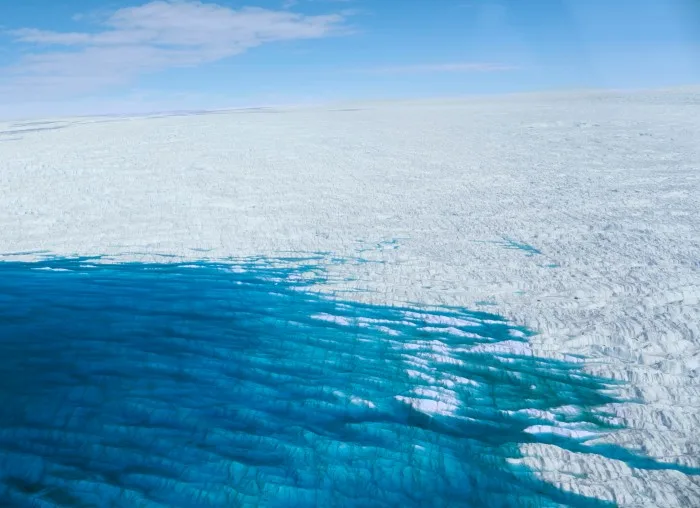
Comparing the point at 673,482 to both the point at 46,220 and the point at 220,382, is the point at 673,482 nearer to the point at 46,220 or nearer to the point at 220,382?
the point at 220,382

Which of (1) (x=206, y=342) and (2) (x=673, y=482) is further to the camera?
(1) (x=206, y=342)

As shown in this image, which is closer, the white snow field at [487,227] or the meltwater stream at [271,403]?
the meltwater stream at [271,403]

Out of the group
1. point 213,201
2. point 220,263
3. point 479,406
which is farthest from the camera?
point 213,201

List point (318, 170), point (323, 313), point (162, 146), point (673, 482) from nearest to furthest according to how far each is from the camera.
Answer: point (673, 482) < point (323, 313) < point (318, 170) < point (162, 146)

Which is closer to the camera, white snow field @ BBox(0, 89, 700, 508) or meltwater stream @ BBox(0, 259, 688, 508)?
meltwater stream @ BBox(0, 259, 688, 508)

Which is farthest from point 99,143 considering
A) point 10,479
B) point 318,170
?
point 10,479
